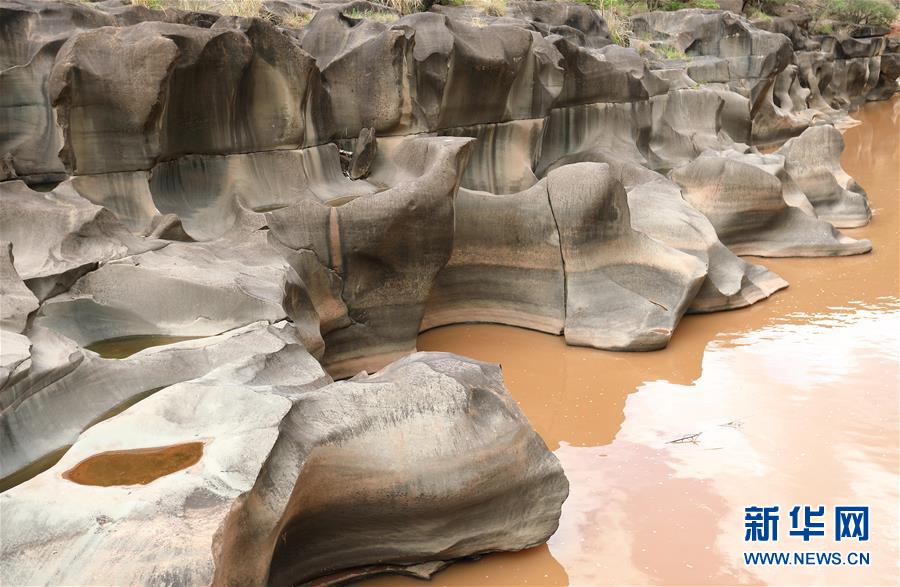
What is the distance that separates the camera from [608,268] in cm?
801

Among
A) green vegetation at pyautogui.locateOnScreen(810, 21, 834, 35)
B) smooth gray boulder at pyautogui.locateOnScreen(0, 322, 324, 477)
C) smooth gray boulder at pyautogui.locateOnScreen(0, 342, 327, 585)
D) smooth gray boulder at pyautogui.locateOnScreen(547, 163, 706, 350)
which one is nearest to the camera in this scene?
smooth gray boulder at pyautogui.locateOnScreen(0, 342, 327, 585)

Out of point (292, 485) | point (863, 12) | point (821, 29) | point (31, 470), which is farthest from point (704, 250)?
point (863, 12)

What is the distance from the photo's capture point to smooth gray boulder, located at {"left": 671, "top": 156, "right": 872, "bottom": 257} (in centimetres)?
989

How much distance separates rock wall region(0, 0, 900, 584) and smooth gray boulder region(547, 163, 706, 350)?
0.08 feet

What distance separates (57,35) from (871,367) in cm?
687

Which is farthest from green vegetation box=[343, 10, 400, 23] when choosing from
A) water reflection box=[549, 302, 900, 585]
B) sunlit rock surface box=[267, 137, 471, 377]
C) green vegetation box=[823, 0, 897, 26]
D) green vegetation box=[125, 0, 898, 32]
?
green vegetation box=[823, 0, 897, 26]

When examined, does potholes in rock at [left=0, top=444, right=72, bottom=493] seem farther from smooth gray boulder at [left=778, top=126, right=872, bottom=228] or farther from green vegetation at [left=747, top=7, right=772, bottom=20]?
green vegetation at [left=747, top=7, right=772, bottom=20]

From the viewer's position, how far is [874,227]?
11562 mm

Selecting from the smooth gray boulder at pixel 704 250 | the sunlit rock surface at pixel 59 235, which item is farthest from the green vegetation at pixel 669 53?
the sunlit rock surface at pixel 59 235

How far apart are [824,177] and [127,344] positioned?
370 inches

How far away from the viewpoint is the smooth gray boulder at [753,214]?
989 centimetres

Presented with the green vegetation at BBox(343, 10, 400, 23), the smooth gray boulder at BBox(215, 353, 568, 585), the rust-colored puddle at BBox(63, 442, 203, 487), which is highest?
the green vegetation at BBox(343, 10, 400, 23)

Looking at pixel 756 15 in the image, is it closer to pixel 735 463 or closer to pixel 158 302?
pixel 735 463

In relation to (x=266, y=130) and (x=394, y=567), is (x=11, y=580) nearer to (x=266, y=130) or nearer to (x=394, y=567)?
(x=394, y=567)
